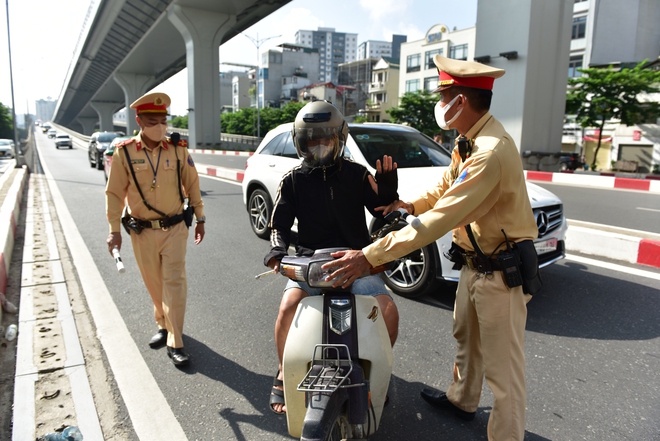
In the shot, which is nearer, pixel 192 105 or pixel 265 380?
pixel 265 380

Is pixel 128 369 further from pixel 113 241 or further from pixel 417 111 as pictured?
pixel 417 111

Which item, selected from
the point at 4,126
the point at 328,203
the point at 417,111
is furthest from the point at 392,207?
the point at 4,126

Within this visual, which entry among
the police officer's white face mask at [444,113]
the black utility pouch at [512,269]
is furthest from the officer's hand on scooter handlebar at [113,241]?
the black utility pouch at [512,269]

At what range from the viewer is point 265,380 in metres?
3.17

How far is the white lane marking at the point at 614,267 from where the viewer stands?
16.8 ft

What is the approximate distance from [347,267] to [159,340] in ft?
7.55

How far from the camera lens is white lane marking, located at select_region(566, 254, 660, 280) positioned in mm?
5133

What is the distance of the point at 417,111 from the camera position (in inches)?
1933

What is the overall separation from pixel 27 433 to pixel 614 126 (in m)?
39.5

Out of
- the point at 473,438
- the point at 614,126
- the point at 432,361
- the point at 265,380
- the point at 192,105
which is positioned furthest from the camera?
the point at 192,105

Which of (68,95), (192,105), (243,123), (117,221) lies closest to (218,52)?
(192,105)

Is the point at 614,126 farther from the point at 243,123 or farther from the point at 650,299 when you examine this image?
the point at 243,123

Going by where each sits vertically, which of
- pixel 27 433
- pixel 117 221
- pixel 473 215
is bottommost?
pixel 27 433

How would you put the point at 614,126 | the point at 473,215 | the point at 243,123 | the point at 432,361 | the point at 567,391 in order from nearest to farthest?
the point at 473,215
the point at 567,391
the point at 432,361
the point at 614,126
the point at 243,123
